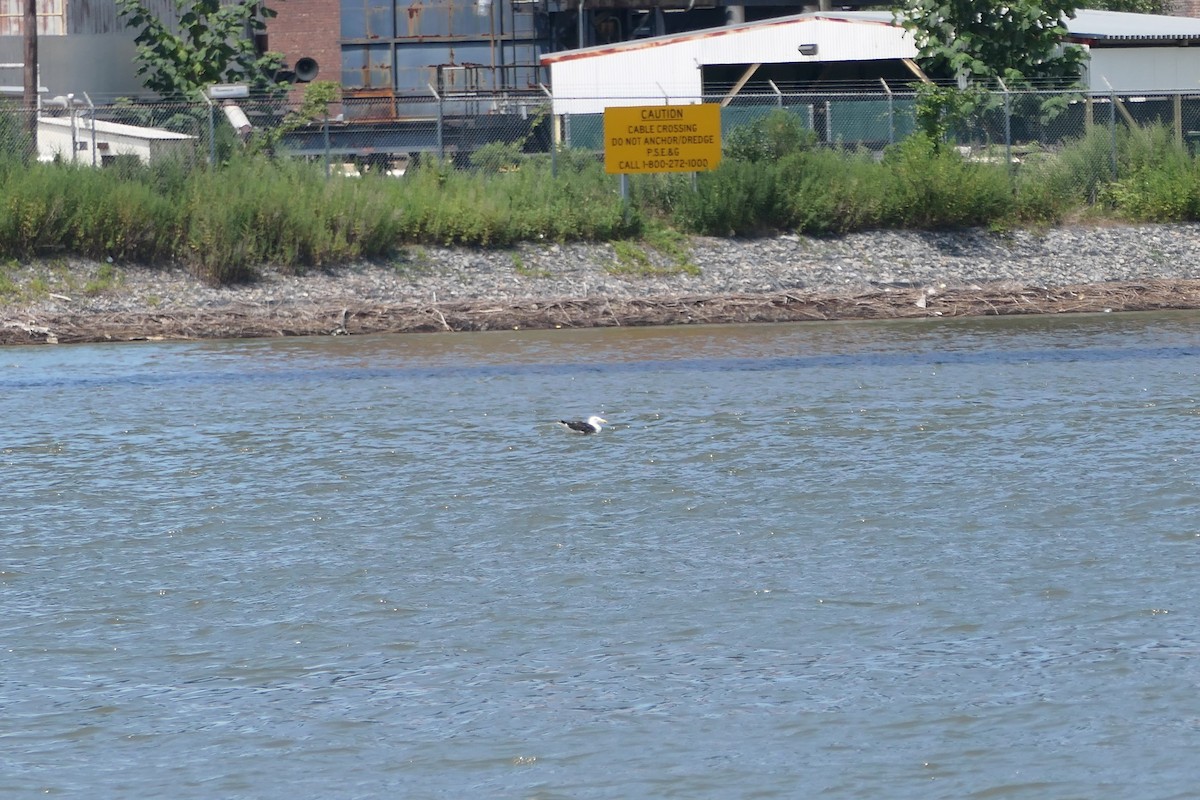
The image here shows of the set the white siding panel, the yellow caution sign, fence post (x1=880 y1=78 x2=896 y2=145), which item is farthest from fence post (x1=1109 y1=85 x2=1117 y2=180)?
the yellow caution sign

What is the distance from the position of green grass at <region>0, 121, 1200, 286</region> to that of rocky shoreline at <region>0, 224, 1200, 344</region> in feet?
0.85

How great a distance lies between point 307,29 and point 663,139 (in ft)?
89.1

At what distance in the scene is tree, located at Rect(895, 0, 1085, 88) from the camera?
3153 cm

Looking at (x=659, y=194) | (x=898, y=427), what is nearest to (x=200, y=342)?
(x=659, y=194)

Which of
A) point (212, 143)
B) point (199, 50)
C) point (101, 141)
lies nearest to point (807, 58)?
point (199, 50)

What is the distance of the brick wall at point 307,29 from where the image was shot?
52062mm

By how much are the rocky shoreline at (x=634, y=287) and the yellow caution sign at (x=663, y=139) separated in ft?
Answer: 4.49

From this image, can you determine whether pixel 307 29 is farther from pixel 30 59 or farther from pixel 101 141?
pixel 101 141

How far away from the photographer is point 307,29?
52156 mm

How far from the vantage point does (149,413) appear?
17578 mm

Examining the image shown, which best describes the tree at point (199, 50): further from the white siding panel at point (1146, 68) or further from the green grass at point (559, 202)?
the white siding panel at point (1146, 68)

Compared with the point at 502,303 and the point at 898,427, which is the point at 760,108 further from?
the point at 898,427

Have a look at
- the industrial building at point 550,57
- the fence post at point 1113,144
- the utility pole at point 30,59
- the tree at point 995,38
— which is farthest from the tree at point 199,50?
the fence post at point 1113,144

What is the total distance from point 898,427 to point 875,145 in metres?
16.8
